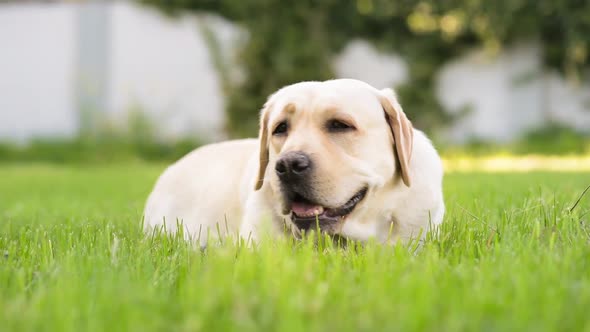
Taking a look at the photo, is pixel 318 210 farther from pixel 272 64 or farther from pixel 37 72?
pixel 37 72

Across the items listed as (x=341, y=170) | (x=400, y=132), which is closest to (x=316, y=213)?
(x=341, y=170)

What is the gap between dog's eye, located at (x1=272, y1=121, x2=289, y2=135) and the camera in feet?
9.76

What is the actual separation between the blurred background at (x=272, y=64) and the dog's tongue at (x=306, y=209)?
33.3ft

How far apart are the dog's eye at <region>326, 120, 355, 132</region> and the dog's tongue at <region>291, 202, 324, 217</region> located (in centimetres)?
38

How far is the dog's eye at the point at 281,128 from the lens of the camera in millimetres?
2976

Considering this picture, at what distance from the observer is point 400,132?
291 cm

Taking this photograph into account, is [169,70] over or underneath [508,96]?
over

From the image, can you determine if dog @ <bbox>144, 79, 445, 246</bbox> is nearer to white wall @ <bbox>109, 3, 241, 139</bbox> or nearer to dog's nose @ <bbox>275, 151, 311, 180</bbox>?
dog's nose @ <bbox>275, 151, 311, 180</bbox>

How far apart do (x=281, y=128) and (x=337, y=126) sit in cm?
30

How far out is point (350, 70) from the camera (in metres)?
13.9

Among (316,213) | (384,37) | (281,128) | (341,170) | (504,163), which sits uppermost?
(384,37)

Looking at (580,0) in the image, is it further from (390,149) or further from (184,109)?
(390,149)

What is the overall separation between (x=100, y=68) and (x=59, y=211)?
948cm

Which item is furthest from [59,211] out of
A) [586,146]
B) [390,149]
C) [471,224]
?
[586,146]
